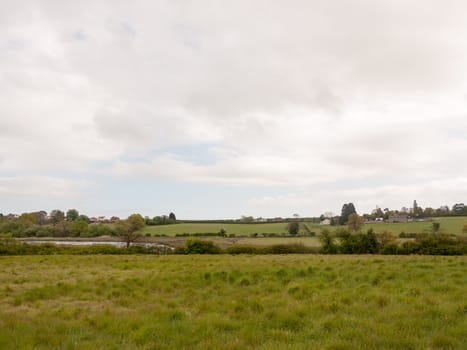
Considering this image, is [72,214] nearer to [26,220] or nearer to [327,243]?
[26,220]

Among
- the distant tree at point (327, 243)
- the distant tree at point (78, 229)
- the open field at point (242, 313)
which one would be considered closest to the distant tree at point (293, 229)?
the distant tree at point (327, 243)

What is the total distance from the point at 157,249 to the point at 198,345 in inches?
1580

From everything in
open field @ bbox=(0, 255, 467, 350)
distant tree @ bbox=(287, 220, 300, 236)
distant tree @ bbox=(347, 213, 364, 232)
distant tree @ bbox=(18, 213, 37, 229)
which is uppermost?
distant tree @ bbox=(18, 213, 37, 229)

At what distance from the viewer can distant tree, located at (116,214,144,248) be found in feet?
199

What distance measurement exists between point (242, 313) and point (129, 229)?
61.5 m

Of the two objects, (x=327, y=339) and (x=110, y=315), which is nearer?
(x=327, y=339)

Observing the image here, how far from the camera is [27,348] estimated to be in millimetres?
6496

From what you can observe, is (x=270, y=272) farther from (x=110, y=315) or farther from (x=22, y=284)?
(x=22, y=284)

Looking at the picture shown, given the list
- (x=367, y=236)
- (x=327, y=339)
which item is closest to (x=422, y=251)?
(x=367, y=236)

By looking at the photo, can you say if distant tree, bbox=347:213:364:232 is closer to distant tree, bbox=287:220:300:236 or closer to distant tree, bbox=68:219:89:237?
distant tree, bbox=287:220:300:236

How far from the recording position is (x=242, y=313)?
8.94 meters

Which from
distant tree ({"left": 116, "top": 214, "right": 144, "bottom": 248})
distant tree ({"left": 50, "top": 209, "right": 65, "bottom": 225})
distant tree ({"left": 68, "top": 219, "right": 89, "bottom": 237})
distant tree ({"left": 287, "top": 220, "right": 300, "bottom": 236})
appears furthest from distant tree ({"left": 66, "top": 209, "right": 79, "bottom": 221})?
distant tree ({"left": 287, "top": 220, "right": 300, "bottom": 236})

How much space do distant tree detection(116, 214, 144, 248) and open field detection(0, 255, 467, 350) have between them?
3639 centimetres

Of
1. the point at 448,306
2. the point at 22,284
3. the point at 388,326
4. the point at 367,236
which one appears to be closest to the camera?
the point at 388,326
